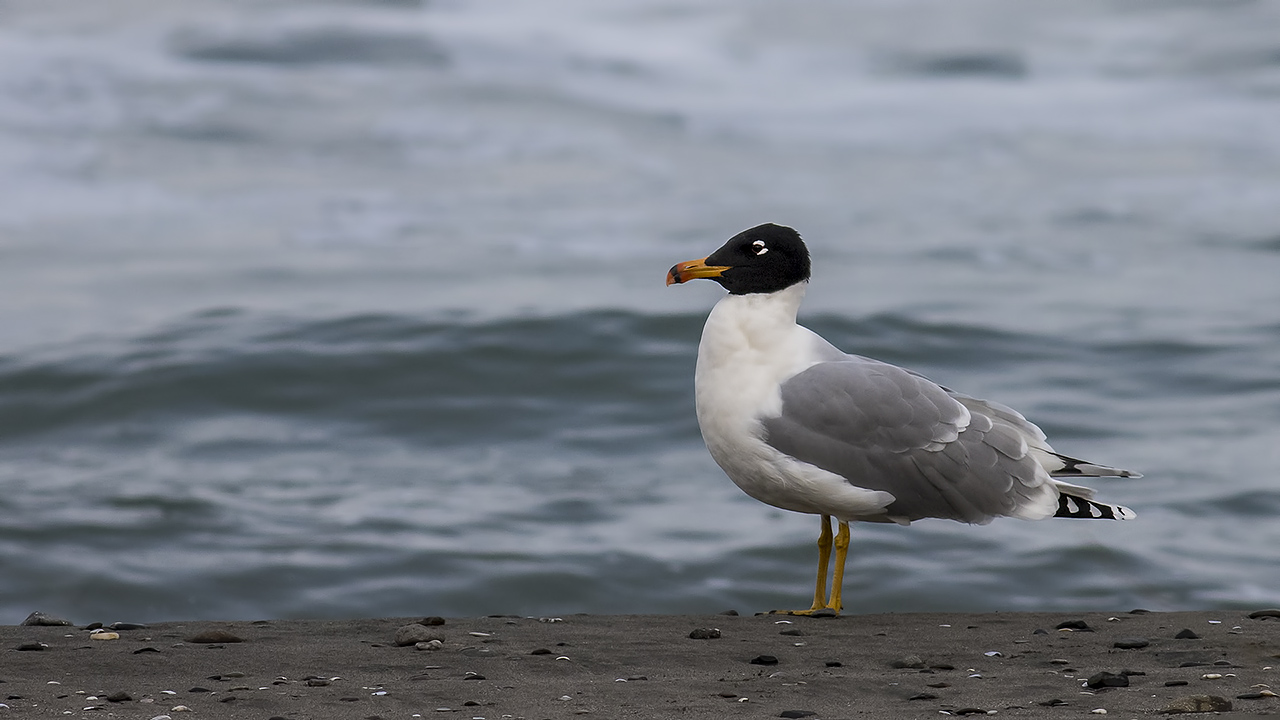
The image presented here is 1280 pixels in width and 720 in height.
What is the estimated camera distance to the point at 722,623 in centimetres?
564

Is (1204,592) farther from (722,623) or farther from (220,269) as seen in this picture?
(220,269)

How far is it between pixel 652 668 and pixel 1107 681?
1.34m

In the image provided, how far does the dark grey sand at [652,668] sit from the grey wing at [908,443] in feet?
1.64

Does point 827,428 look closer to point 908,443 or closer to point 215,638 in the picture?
point 908,443

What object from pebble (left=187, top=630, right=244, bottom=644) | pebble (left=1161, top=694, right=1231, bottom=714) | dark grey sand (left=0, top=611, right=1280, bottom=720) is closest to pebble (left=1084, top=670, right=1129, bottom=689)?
dark grey sand (left=0, top=611, right=1280, bottom=720)

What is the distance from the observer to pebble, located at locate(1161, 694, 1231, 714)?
3762 mm

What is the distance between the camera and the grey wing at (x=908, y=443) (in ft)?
19.0

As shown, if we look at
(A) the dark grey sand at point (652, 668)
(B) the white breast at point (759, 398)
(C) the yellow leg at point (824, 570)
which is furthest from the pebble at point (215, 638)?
(C) the yellow leg at point (824, 570)

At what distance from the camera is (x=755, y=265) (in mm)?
6000

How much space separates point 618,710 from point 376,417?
8.38 metres

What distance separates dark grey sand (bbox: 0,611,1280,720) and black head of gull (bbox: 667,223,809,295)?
130cm

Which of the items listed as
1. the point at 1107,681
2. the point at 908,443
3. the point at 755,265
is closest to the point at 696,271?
the point at 755,265

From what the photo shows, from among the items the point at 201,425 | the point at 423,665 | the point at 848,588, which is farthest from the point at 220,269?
the point at 423,665

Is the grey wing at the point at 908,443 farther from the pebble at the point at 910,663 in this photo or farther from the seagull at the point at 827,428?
the pebble at the point at 910,663
